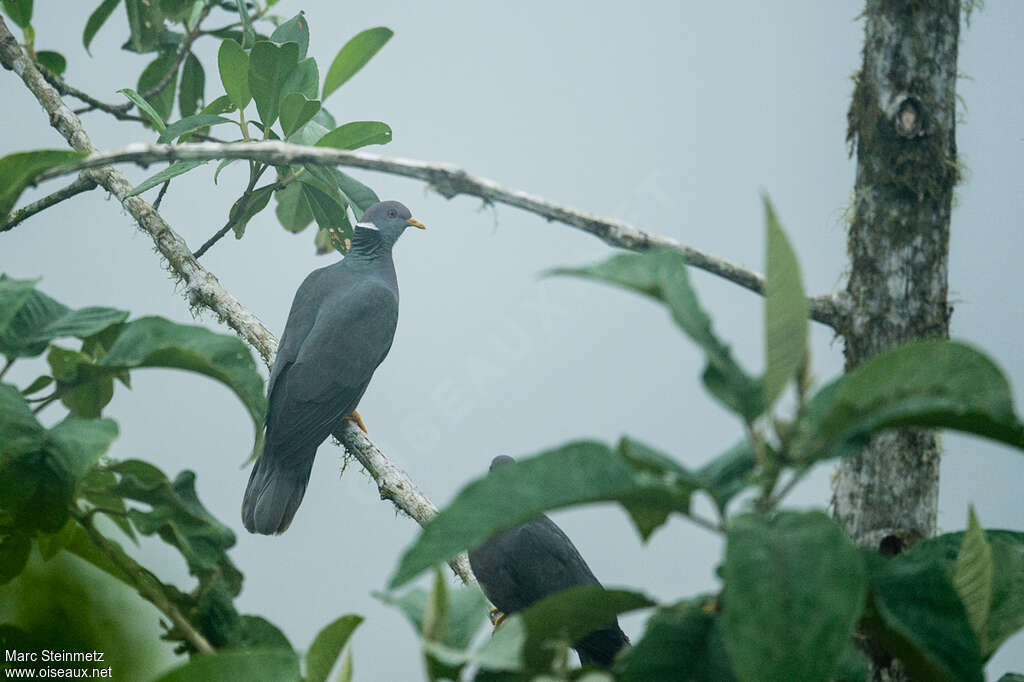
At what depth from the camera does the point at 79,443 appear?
721 millimetres

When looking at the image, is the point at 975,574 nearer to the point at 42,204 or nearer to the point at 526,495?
the point at 526,495

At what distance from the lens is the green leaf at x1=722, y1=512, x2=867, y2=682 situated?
1.52 feet

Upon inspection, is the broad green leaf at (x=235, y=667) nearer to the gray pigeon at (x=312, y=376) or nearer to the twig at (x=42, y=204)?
the twig at (x=42, y=204)

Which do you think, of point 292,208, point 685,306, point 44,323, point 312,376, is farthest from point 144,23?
point 685,306

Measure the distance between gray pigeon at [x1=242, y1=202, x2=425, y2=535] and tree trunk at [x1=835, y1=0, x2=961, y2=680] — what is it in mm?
1292

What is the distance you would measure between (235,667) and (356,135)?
4.59 ft

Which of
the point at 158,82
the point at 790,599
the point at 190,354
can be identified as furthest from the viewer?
the point at 158,82

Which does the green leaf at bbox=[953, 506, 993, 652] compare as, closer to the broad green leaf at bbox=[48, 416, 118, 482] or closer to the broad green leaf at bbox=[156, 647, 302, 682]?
the broad green leaf at bbox=[156, 647, 302, 682]

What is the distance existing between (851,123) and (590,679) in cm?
76

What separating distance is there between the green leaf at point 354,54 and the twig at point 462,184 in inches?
43.0

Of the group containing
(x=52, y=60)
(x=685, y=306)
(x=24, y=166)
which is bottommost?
(x=685, y=306)

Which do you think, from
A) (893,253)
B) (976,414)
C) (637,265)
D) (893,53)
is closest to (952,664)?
(976,414)

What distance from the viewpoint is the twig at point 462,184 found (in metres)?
0.83

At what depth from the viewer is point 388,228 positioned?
242cm
